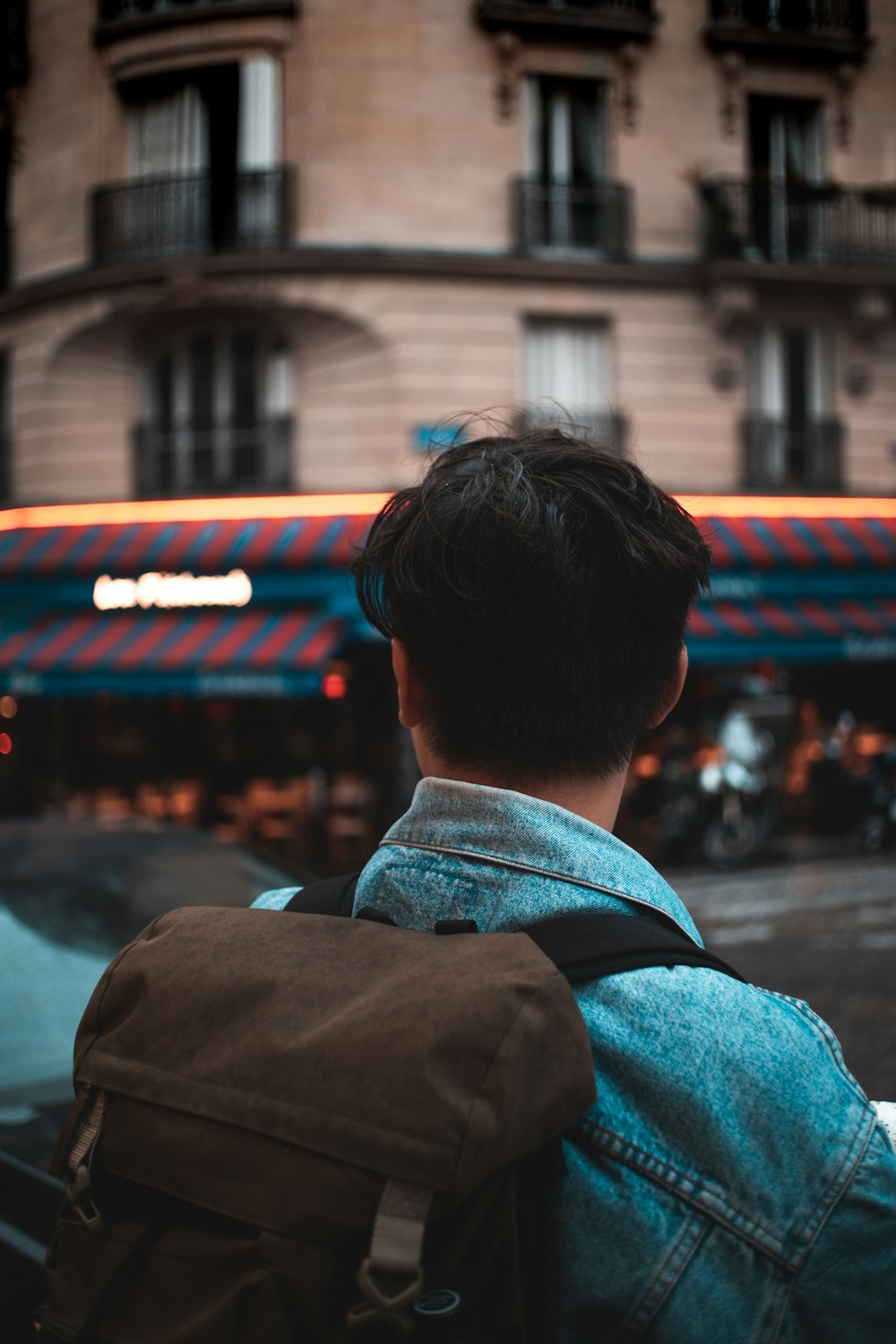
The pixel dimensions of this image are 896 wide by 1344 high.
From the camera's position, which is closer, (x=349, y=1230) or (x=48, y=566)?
(x=349, y=1230)

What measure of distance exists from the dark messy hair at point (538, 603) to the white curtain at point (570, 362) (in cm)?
1389

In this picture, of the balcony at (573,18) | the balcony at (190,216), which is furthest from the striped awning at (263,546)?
the balcony at (573,18)

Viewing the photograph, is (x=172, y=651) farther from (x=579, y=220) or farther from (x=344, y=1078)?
(x=344, y=1078)

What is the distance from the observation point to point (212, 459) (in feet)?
48.4

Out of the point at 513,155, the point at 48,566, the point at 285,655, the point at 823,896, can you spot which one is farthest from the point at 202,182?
the point at 823,896

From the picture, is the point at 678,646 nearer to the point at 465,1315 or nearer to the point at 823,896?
→ the point at 465,1315

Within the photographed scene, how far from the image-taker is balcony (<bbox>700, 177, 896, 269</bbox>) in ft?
47.8

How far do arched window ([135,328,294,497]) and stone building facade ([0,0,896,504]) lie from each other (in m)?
0.04

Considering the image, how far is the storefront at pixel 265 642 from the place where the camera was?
523 inches

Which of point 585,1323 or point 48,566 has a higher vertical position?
point 48,566

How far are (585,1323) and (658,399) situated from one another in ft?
48.0

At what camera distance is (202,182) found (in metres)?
14.4

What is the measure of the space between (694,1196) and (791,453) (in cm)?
1547

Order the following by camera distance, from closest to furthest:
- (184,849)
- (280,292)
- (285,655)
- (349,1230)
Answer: (349,1230) < (184,849) < (285,655) < (280,292)
